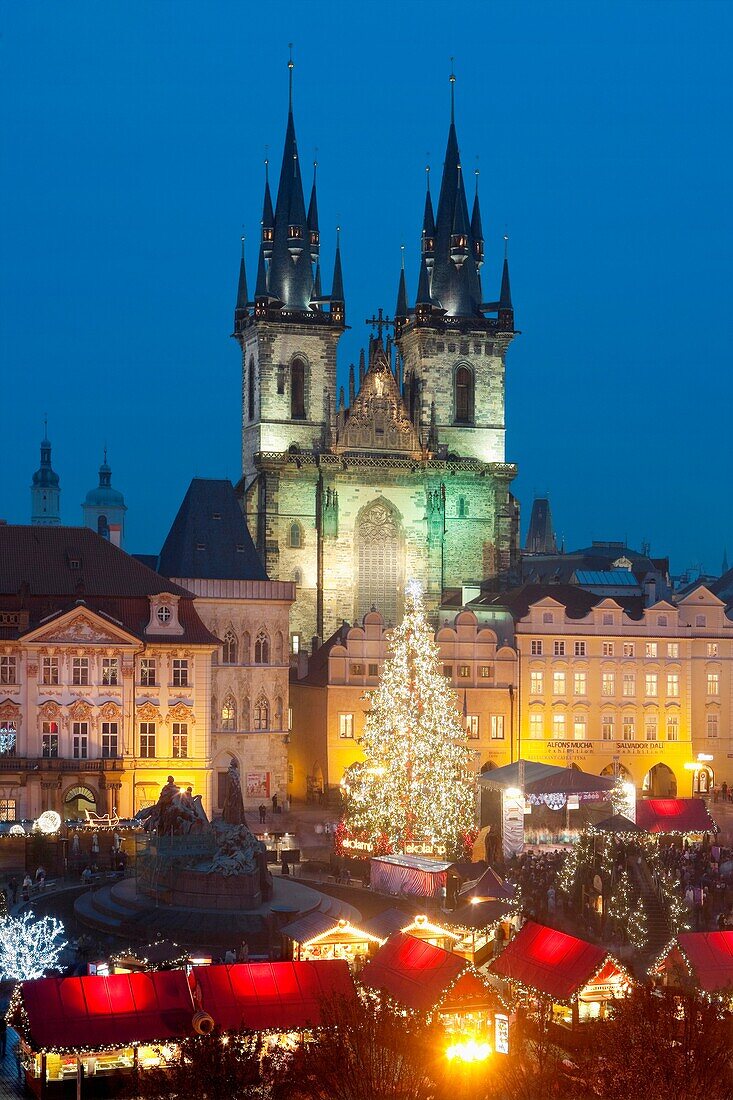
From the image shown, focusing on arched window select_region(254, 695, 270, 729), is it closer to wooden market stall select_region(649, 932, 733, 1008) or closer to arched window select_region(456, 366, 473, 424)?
arched window select_region(456, 366, 473, 424)

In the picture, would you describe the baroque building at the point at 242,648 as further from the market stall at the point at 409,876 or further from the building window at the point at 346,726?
the market stall at the point at 409,876

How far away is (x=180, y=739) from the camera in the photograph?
69.0m

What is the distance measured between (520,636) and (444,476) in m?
17.0

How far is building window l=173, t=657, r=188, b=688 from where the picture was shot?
69.2 m

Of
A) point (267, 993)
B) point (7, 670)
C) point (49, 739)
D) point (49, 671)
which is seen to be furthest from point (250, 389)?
point (267, 993)

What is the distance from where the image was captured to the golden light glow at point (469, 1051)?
31.7 meters

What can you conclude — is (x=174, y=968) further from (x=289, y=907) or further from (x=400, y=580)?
(x=400, y=580)

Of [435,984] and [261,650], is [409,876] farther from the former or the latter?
[261,650]

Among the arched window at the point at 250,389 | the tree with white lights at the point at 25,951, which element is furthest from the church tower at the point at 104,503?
the tree with white lights at the point at 25,951

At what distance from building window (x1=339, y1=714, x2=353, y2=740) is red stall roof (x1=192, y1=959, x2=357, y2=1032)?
44.1 metres

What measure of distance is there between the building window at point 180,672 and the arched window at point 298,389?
28729 mm

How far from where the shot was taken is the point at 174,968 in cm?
3669

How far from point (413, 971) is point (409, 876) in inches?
611

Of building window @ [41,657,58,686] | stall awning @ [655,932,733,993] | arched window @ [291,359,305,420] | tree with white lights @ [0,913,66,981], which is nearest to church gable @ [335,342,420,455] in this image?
arched window @ [291,359,305,420]
